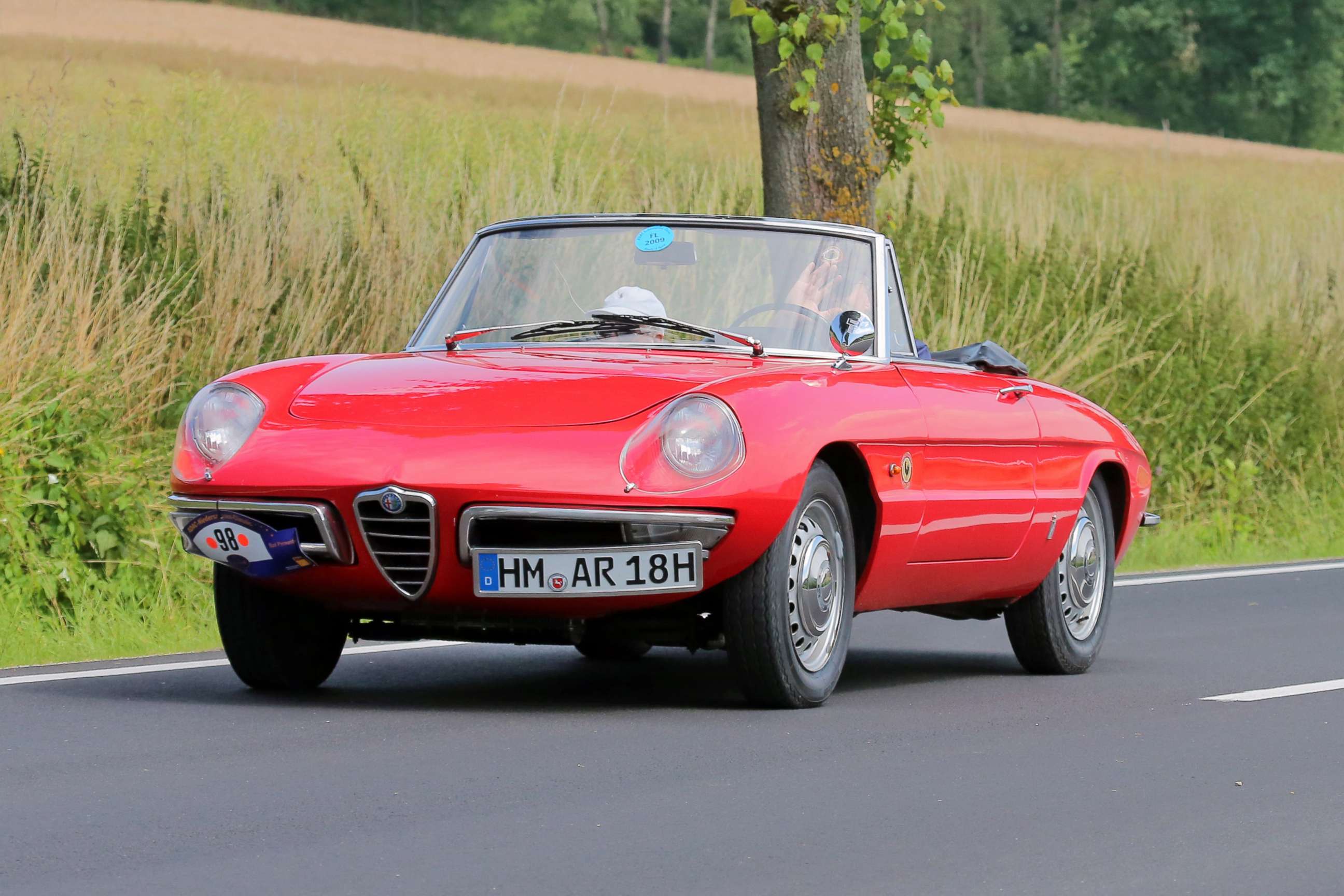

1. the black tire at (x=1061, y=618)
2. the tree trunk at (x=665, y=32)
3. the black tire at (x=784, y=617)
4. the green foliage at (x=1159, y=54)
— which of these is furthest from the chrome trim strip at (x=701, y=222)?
the tree trunk at (x=665, y=32)

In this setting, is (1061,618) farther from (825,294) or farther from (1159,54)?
(1159,54)

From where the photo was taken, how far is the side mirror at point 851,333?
7566mm

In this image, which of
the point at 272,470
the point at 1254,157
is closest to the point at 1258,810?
the point at 272,470

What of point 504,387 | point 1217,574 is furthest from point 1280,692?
point 1217,574

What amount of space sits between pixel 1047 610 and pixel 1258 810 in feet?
9.86

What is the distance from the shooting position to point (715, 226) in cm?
776

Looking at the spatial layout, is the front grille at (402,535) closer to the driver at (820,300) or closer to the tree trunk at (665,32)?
the driver at (820,300)

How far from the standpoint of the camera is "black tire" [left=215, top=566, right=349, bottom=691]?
7168 millimetres

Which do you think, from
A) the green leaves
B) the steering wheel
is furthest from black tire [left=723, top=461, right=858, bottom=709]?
the green leaves

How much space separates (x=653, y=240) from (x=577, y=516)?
5.31 ft

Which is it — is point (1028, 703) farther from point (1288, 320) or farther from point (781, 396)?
point (1288, 320)

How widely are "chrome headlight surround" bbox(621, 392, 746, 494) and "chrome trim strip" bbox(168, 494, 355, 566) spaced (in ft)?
2.79

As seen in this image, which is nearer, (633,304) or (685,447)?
(685,447)

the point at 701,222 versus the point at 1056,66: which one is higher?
the point at 701,222
